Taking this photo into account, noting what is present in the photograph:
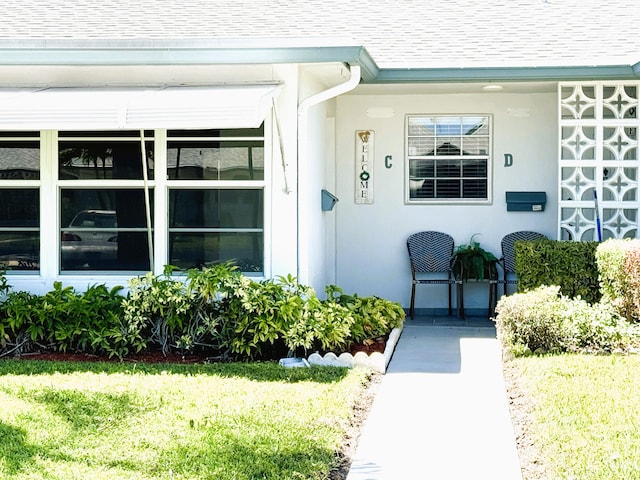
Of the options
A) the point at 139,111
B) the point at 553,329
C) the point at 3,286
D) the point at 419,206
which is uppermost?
the point at 139,111

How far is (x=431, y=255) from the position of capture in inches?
495

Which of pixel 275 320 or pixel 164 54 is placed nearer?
pixel 275 320

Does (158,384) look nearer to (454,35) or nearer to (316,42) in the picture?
(316,42)

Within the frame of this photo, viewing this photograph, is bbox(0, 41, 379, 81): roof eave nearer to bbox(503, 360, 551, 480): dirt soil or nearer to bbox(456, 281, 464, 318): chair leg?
bbox(503, 360, 551, 480): dirt soil

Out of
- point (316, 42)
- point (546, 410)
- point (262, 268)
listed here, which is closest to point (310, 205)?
point (262, 268)

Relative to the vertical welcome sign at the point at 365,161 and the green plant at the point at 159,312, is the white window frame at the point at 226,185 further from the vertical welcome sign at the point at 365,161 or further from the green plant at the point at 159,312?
the vertical welcome sign at the point at 365,161

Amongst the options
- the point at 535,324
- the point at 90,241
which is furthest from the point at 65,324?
the point at 535,324

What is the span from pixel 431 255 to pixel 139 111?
206 inches

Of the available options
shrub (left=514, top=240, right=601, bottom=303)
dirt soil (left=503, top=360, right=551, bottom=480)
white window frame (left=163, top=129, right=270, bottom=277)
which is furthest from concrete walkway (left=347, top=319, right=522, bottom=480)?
white window frame (left=163, top=129, right=270, bottom=277)

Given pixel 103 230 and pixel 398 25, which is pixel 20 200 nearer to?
pixel 103 230

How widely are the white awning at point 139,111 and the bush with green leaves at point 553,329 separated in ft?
10.5

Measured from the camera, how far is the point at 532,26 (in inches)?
497

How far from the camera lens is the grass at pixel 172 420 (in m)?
5.71

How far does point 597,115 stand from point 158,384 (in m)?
6.53
